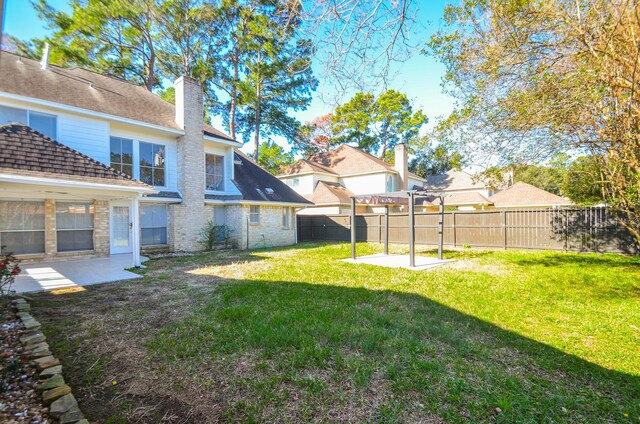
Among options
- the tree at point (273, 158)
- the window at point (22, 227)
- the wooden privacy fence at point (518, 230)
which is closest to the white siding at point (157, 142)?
the window at point (22, 227)

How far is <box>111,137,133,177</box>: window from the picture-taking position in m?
11.7

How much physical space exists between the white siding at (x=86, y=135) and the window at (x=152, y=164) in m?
1.51

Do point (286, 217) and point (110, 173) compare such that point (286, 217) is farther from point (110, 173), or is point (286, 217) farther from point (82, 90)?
point (82, 90)

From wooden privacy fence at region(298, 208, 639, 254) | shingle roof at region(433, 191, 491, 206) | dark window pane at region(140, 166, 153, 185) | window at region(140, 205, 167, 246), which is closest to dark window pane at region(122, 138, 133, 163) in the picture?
dark window pane at region(140, 166, 153, 185)

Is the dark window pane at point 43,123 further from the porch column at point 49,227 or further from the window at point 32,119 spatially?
the porch column at point 49,227

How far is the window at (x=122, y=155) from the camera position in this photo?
11695mm

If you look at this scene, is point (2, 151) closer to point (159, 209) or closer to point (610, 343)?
point (159, 209)

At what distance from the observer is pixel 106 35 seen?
18.6 meters

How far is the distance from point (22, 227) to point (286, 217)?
1086 cm

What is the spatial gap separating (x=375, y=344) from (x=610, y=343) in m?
3.14

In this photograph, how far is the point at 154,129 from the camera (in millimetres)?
12172

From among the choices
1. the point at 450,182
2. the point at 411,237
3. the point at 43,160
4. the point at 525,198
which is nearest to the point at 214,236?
the point at 43,160

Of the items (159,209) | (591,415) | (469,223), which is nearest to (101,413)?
(591,415)

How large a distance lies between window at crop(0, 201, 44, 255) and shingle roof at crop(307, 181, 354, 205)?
15716 mm
